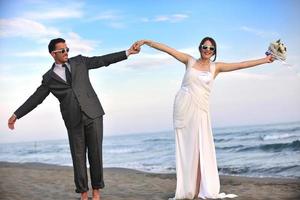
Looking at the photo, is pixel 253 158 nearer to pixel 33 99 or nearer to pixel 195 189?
pixel 195 189

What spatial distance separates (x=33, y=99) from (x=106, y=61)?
87 centimetres

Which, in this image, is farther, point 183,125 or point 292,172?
point 292,172

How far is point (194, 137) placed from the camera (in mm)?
5113

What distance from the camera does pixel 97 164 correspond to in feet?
15.6

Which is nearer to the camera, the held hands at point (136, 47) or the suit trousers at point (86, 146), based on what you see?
the suit trousers at point (86, 146)

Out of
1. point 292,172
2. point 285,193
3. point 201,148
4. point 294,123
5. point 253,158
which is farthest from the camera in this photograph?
point 294,123

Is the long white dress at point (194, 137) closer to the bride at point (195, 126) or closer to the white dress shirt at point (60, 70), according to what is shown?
the bride at point (195, 126)

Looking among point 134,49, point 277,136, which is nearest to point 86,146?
point 134,49

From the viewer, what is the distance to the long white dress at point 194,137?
508 centimetres

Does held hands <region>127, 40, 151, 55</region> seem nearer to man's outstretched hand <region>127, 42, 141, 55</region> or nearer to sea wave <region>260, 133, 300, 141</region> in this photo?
man's outstretched hand <region>127, 42, 141, 55</region>

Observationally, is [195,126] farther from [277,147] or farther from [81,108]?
[277,147]

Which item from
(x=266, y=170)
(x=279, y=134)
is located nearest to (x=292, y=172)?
(x=266, y=170)

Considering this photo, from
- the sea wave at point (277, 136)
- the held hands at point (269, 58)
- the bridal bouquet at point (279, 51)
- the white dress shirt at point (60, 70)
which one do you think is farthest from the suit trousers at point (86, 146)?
the sea wave at point (277, 136)

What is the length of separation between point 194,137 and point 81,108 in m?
1.34
